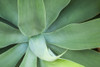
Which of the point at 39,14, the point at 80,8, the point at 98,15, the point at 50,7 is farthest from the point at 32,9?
the point at 98,15

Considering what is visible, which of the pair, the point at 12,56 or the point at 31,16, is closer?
the point at 31,16

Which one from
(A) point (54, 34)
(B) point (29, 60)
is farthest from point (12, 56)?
(A) point (54, 34)

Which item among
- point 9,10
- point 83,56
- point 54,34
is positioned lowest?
point 83,56

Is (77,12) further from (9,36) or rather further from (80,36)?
(9,36)

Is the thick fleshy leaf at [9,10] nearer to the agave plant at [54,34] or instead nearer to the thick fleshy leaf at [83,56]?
the agave plant at [54,34]

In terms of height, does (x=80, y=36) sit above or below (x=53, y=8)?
below

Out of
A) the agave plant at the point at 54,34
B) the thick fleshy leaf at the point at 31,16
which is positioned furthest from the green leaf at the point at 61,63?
the thick fleshy leaf at the point at 31,16
